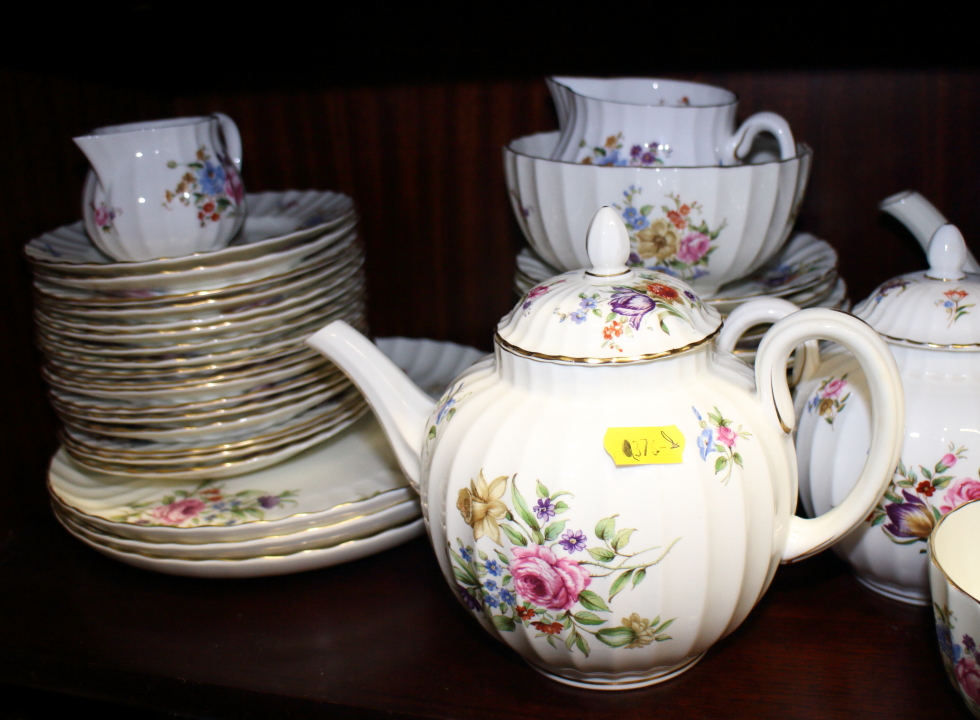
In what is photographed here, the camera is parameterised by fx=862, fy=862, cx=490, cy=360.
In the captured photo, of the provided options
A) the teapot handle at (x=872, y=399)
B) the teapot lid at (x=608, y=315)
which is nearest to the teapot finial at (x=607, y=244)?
the teapot lid at (x=608, y=315)

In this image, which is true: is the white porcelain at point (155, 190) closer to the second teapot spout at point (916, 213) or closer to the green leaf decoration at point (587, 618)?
the green leaf decoration at point (587, 618)

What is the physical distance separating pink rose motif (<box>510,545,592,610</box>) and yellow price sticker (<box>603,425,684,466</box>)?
7 centimetres

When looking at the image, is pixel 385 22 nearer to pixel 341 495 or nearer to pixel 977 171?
pixel 341 495

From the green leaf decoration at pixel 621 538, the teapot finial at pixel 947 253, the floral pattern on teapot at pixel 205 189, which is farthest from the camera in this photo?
the floral pattern on teapot at pixel 205 189

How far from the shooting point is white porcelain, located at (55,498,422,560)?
66cm

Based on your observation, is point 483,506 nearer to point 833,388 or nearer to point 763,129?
point 833,388

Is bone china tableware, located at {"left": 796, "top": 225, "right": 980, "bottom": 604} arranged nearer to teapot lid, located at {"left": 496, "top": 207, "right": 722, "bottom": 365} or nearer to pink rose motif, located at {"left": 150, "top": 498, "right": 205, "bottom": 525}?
teapot lid, located at {"left": 496, "top": 207, "right": 722, "bottom": 365}

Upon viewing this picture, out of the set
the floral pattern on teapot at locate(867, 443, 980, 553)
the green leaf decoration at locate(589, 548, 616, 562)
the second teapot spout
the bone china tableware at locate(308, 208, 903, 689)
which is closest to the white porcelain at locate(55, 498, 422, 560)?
the bone china tableware at locate(308, 208, 903, 689)

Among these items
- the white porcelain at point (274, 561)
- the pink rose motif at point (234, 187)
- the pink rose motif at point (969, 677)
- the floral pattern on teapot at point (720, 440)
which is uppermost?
the pink rose motif at point (234, 187)

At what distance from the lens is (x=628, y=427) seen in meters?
0.48

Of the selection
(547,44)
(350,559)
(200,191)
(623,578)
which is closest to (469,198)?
(547,44)

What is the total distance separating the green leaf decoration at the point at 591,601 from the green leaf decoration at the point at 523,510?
0.05 m

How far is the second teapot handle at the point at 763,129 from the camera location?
0.67 m

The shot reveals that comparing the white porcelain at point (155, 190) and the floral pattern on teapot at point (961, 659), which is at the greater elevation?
the white porcelain at point (155, 190)
